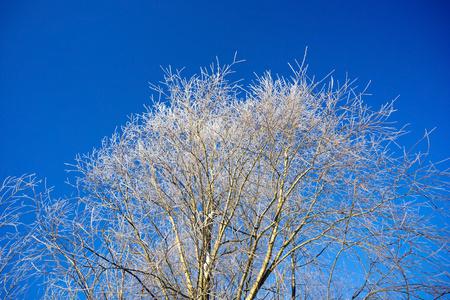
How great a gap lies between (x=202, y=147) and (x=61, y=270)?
235cm

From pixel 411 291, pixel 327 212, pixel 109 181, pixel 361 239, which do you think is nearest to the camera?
pixel 411 291

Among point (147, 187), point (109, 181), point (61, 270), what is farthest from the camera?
point (109, 181)

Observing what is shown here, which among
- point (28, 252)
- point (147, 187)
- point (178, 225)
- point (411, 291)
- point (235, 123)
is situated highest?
point (235, 123)

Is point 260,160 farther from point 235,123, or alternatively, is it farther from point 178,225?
point 178,225

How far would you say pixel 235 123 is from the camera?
4441 millimetres

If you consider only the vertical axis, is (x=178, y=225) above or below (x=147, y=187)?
below

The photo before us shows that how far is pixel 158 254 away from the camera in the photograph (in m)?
3.55

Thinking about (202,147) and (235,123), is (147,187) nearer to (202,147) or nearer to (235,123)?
(202,147)

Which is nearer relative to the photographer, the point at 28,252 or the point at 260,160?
the point at 28,252

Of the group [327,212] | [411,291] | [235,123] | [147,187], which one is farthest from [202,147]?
[411,291]

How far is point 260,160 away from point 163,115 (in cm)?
151

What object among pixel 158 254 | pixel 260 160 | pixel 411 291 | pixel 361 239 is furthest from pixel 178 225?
pixel 411 291

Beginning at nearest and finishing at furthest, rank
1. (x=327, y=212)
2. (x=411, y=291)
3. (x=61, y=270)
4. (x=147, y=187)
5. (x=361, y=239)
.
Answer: (x=411, y=291), (x=361, y=239), (x=61, y=270), (x=327, y=212), (x=147, y=187)

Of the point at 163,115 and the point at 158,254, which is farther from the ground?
the point at 163,115
